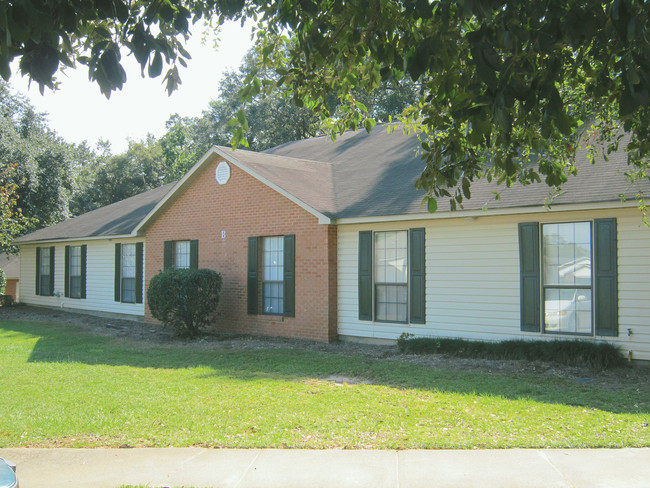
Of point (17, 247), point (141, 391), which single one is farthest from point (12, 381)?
point (17, 247)

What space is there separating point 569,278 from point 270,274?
725 centimetres

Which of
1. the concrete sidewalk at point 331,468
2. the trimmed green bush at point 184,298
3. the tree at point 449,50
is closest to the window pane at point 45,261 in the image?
the trimmed green bush at point 184,298

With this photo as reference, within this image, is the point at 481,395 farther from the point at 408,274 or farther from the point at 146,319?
the point at 146,319

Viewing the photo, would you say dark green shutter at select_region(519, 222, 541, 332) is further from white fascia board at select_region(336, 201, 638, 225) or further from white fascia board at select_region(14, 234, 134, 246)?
white fascia board at select_region(14, 234, 134, 246)

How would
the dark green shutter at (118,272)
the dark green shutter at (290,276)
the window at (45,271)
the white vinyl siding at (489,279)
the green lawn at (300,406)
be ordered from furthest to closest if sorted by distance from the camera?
the window at (45,271)
the dark green shutter at (118,272)
the dark green shutter at (290,276)
the white vinyl siding at (489,279)
the green lawn at (300,406)

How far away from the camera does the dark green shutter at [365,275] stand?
1384cm

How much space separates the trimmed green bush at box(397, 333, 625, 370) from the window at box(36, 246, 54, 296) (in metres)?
17.0

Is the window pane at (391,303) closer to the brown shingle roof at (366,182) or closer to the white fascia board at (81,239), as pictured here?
the brown shingle roof at (366,182)

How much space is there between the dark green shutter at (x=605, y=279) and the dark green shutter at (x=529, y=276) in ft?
3.38

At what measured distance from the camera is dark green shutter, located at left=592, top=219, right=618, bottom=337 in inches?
418

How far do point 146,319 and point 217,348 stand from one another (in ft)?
21.3

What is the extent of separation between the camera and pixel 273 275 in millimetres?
15539

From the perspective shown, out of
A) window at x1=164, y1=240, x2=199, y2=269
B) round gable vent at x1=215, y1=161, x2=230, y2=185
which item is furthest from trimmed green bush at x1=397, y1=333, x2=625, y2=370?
window at x1=164, y1=240, x2=199, y2=269

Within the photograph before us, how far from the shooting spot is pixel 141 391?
9016mm
